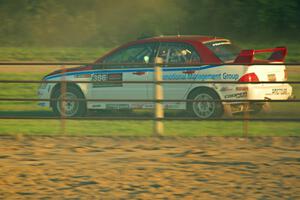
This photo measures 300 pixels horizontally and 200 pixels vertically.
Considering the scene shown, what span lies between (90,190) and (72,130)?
4609 mm

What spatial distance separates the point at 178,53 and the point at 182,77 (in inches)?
25.0

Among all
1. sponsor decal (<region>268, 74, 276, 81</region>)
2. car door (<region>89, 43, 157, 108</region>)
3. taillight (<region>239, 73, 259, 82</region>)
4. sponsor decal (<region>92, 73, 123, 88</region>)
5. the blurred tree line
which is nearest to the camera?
taillight (<region>239, 73, 259, 82</region>)

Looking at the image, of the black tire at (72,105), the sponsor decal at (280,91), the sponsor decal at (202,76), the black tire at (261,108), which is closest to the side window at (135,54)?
the sponsor decal at (202,76)

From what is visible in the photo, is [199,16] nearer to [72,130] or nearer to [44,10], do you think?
[44,10]

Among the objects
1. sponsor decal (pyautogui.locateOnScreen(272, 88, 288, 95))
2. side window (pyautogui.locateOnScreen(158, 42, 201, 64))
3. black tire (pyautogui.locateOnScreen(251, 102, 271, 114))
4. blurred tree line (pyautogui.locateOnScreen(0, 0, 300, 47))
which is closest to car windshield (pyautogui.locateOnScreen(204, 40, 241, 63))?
side window (pyautogui.locateOnScreen(158, 42, 201, 64))

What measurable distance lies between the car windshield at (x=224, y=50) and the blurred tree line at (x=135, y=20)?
1814 centimetres

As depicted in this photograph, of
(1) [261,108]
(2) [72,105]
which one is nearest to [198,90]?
(1) [261,108]

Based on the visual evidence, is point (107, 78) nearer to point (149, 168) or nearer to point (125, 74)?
point (125, 74)

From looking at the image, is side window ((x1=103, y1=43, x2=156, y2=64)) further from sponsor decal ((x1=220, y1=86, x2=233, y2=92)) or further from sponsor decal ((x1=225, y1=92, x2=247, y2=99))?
sponsor decal ((x1=225, y1=92, x2=247, y2=99))

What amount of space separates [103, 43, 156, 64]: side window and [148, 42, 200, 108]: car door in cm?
21

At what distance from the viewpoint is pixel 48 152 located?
34.6ft

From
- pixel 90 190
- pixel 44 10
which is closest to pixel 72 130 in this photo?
pixel 90 190

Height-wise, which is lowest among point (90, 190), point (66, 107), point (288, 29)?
point (90, 190)

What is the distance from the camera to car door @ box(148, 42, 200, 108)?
43.4 ft
